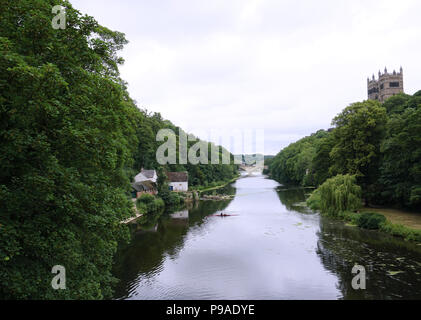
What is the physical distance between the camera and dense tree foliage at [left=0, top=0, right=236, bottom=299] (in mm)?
7090

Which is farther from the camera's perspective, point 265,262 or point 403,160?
point 403,160

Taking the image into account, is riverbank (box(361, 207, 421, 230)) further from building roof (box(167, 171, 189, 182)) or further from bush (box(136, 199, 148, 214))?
building roof (box(167, 171, 189, 182))

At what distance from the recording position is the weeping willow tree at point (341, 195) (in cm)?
2969

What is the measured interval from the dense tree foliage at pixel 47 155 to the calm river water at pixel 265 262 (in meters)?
6.53

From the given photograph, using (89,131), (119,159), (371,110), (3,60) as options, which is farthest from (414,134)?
(3,60)

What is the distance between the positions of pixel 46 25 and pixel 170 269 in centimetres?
1378

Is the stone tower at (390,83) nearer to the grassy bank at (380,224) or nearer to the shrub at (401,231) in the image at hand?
the grassy bank at (380,224)

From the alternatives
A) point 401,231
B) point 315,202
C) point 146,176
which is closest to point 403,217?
point 401,231

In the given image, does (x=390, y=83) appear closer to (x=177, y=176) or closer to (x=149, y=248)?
(x=177, y=176)

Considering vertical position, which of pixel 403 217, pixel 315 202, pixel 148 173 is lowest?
pixel 403 217

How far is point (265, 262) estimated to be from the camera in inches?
726

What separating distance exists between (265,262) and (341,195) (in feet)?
49.5

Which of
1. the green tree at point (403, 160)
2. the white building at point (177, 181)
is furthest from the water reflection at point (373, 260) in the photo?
the white building at point (177, 181)

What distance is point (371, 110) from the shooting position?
32750 millimetres
